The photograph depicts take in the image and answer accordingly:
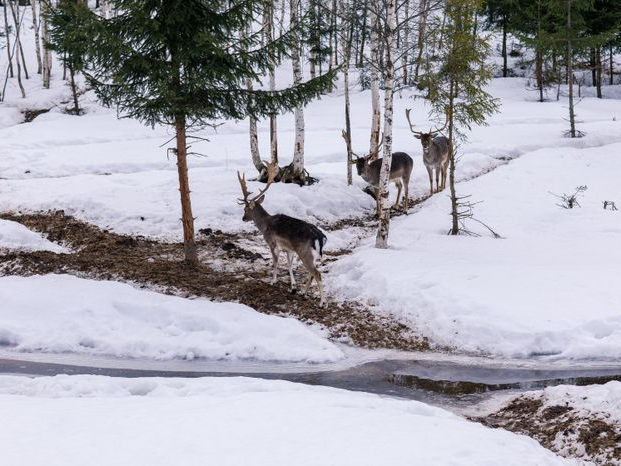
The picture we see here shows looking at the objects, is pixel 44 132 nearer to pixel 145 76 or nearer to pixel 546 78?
pixel 145 76

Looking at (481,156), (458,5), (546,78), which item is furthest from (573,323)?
(546,78)

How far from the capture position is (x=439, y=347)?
10906 millimetres

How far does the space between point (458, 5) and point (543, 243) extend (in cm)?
628

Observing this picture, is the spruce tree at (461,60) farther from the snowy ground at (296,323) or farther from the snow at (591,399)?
the snow at (591,399)

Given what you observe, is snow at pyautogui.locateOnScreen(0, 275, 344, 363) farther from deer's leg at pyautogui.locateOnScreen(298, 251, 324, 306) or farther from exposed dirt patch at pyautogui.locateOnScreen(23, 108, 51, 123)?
exposed dirt patch at pyautogui.locateOnScreen(23, 108, 51, 123)

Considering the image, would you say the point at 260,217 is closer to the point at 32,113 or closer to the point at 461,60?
the point at 461,60

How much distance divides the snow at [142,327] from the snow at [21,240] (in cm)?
315

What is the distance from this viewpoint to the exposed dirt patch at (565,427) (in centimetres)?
697

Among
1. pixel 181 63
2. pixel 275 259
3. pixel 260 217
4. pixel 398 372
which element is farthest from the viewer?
pixel 260 217

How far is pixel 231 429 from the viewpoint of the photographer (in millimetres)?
6844

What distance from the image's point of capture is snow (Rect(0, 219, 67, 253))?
15.5 meters

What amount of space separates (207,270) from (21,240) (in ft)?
17.4

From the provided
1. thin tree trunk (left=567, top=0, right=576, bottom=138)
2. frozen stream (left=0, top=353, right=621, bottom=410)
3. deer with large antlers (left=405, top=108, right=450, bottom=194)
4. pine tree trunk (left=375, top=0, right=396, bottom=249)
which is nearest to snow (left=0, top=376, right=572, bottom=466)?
frozen stream (left=0, top=353, right=621, bottom=410)

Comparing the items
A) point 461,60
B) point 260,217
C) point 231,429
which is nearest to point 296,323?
point 260,217
